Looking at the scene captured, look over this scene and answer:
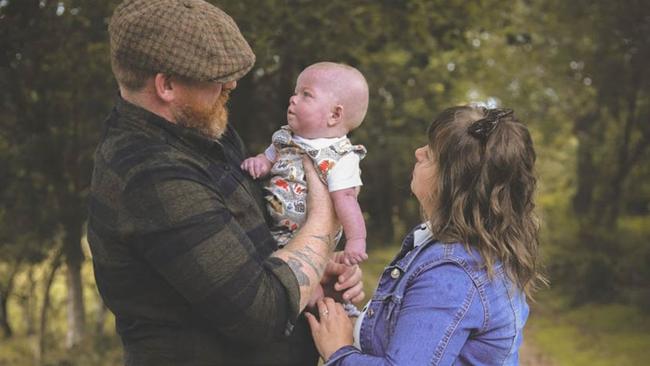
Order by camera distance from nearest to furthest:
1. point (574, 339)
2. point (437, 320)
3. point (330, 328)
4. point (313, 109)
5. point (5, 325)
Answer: point (437, 320)
point (330, 328)
point (313, 109)
point (574, 339)
point (5, 325)

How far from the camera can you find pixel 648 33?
9578 mm

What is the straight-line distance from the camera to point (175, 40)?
202 centimetres

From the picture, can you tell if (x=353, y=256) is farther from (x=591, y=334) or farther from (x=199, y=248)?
(x=591, y=334)

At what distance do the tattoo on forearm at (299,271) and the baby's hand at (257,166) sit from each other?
490 millimetres

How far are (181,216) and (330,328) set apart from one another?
75 centimetres

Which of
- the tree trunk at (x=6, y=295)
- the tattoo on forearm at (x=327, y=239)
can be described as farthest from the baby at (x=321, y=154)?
the tree trunk at (x=6, y=295)

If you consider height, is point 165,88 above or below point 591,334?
above

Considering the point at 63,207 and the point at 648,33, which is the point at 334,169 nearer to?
the point at 63,207

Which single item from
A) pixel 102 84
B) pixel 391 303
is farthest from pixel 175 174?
pixel 102 84

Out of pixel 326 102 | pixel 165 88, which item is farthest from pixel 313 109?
pixel 165 88

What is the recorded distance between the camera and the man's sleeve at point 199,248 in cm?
194

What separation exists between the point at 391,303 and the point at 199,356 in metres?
0.60

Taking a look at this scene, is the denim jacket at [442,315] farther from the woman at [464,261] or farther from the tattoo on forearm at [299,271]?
the tattoo on forearm at [299,271]

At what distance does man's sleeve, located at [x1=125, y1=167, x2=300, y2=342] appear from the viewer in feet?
6.37
